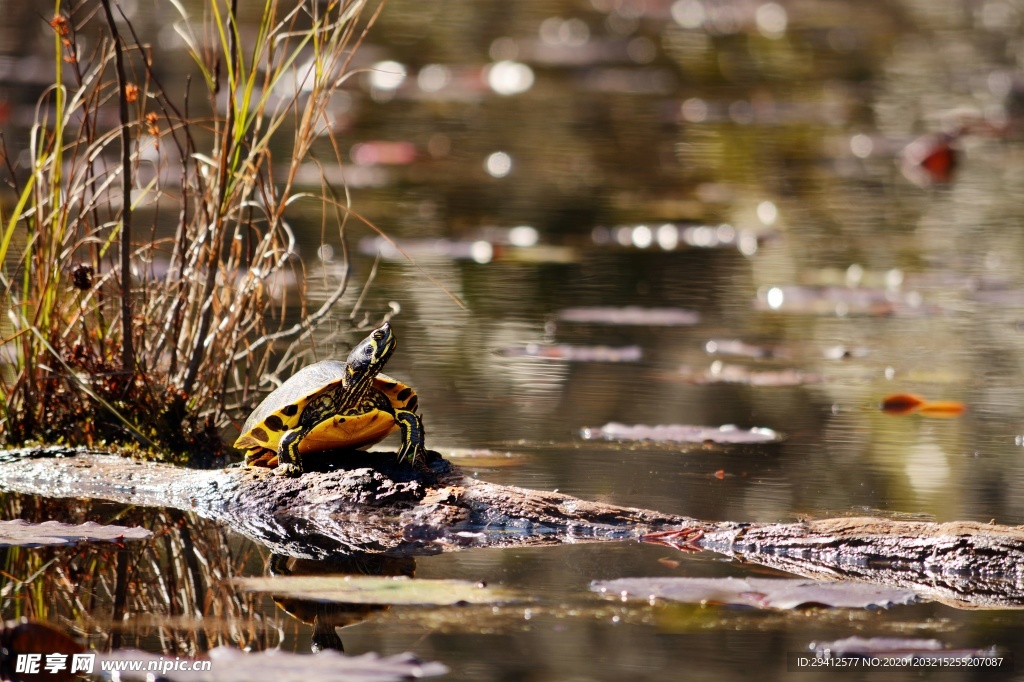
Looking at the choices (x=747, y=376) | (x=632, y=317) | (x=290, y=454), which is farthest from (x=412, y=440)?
(x=632, y=317)

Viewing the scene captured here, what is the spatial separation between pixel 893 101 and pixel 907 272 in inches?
236

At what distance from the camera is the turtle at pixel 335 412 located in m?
3.35

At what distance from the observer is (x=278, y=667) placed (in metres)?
2.37

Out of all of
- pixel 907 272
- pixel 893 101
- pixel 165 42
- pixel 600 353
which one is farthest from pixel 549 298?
pixel 165 42

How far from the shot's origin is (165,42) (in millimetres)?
13547

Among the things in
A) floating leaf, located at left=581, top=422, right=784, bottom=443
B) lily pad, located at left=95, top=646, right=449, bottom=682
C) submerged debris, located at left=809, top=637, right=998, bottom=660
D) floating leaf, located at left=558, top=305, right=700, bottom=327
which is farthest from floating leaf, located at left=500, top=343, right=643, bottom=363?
lily pad, located at left=95, top=646, right=449, bottom=682

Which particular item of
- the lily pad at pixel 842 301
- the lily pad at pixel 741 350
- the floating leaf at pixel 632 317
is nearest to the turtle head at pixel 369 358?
the lily pad at pixel 741 350

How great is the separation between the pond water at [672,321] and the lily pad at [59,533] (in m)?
0.03

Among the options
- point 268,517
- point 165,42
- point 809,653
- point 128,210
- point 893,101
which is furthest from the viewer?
point 165,42

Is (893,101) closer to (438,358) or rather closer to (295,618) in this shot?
(438,358)

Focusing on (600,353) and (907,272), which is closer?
(600,353)

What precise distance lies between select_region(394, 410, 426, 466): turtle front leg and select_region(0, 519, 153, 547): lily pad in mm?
585

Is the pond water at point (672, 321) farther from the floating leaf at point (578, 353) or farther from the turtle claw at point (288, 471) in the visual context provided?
the turtle claw at point (288, 471)

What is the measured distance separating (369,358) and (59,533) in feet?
2.50
